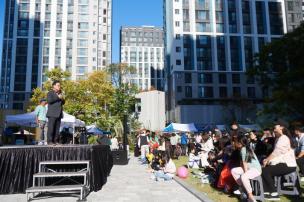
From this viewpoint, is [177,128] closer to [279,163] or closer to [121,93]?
[121,93]

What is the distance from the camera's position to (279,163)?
7258 millimetres

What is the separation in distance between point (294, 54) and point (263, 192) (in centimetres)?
2419

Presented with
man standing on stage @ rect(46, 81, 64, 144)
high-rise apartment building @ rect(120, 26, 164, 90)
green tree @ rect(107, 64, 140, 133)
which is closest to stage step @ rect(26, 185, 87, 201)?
man standing on stage @ rect(46, 81, 64, 144)

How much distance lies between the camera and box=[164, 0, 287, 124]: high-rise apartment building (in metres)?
62.3

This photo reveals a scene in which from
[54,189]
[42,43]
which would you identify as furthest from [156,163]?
[42,43]

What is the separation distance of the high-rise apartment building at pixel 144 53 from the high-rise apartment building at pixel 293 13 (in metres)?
91.7

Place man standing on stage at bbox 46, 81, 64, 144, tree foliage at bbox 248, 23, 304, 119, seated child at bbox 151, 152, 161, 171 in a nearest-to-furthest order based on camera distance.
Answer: man standing on stage at bbox 46, 81, 64, 144 < seated child at bbox 151, 152, 161, 171 < tree foliage at bbox 248, 23, 304, 119

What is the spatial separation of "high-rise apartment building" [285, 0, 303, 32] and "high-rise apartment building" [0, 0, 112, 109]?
46117 millimetres

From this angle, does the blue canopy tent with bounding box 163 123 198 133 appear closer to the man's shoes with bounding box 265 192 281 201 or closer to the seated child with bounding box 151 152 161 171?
the seated child with bounding box 151 152 161 171

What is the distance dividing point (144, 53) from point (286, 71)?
438 feet

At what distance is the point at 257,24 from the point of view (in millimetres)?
66875

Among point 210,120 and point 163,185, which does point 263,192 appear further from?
point 210,120

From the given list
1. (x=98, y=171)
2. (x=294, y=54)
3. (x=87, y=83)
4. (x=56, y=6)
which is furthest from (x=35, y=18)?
(x=98, y=171)

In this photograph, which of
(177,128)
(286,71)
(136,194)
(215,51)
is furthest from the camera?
(215,51)
